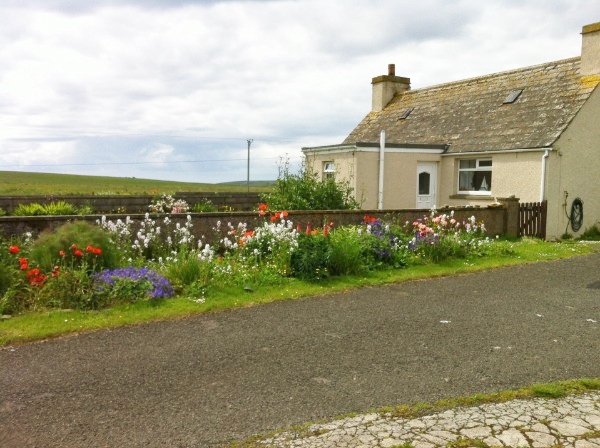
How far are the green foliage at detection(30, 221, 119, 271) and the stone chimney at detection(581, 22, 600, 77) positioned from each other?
52.7ft

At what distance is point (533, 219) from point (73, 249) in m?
13.2

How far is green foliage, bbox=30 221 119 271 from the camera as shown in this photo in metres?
8.12

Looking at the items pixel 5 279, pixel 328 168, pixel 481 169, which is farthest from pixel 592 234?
pixel 5 279

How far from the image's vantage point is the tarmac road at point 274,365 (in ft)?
13.5

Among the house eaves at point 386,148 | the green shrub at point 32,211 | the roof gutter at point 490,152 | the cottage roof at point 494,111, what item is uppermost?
the cottage roof at point 494,111

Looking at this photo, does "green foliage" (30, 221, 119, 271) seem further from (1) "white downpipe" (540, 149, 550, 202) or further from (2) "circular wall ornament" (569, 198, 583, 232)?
(2) "circular wall ornament" (569, 198, 583, 232)

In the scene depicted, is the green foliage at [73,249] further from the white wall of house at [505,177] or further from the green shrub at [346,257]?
the white wall of house at [505,177]

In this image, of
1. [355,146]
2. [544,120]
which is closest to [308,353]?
[355,146]

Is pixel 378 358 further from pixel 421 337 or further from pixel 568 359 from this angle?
pixel 568 359

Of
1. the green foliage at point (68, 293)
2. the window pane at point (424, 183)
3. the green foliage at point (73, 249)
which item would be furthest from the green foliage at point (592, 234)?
the green foliage at point (68, 293)

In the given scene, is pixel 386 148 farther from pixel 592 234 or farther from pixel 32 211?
pixel 32 211

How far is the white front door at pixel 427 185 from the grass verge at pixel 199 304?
334 inches

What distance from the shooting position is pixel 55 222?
32.7ft

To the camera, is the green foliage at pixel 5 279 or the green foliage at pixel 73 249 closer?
the green foliage at pixel 5 279
